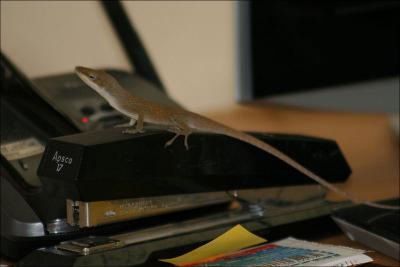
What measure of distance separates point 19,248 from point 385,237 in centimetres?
37

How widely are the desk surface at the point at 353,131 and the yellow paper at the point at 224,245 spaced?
1.15 feet

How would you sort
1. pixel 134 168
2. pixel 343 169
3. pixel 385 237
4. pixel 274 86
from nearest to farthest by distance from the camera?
pixel 134 168 → pixel 385 237 → pixel 343 169 → pixel 274 86

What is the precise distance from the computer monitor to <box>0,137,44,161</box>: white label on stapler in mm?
311

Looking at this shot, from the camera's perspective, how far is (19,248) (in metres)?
0.90

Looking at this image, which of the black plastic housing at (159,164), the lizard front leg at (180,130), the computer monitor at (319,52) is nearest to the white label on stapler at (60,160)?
the black plastic housing at (159,164)

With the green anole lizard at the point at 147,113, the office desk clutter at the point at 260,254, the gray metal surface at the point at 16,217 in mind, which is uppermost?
the green anole lizard at the point at 147,113

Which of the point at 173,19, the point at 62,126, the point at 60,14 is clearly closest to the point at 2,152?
the point at 62,126

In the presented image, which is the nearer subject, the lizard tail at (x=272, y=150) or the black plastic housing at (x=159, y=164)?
the black plastic housing at (x=159, y=164)

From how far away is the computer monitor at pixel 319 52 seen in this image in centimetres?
118

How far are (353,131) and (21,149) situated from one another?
2.12 ft

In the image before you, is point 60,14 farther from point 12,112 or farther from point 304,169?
point 304,169

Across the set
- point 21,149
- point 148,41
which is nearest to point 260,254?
point 21,149

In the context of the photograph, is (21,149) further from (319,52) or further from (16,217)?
(319,52)

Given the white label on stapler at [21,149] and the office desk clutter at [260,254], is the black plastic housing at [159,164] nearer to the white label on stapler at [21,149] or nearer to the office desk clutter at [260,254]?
the office desk clutter at [260,254]
